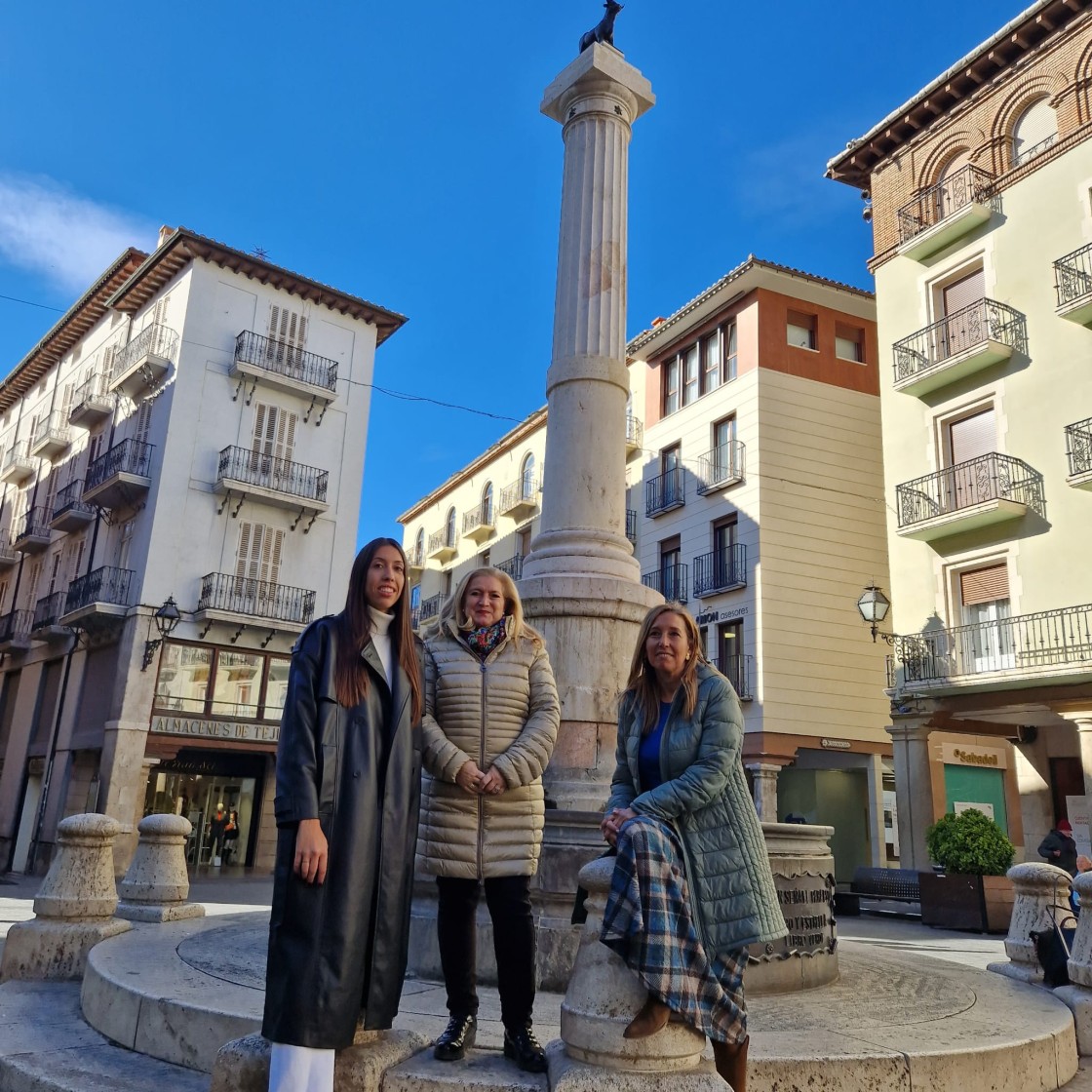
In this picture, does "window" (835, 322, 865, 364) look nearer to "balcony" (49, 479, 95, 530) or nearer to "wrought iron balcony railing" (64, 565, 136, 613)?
"wrought iron balcony railing" (64, 565, 136, 613)

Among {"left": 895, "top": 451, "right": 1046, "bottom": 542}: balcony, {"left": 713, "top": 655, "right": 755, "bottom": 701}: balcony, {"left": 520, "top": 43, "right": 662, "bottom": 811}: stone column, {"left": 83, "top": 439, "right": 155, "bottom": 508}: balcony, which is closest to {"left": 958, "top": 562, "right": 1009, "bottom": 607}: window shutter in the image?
{"left": 895, "top": 451, "right": 1046, "bottom": 542}: balcony

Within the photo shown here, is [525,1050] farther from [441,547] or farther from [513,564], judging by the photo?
[441,547]

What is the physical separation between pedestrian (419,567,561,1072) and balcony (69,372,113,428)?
92.1 feet

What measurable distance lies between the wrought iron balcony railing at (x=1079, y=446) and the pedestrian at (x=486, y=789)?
16.2m

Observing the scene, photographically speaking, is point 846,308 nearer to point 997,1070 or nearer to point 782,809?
point 782,809

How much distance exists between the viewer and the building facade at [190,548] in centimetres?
2444

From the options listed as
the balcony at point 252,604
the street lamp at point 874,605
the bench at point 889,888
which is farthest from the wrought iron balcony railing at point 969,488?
the balcony at point 252,604

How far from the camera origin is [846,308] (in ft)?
88.5

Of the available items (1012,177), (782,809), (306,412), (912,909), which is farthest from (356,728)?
(306,412)

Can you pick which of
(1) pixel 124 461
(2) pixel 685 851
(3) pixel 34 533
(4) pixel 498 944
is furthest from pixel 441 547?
(2) pixel 685 851

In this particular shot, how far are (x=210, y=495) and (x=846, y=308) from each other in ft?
59.1

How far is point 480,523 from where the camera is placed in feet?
123

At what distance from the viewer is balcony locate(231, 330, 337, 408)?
A: 1056 inches

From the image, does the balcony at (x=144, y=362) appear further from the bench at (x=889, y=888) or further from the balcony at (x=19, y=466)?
the bench at (x=889, y=888)
